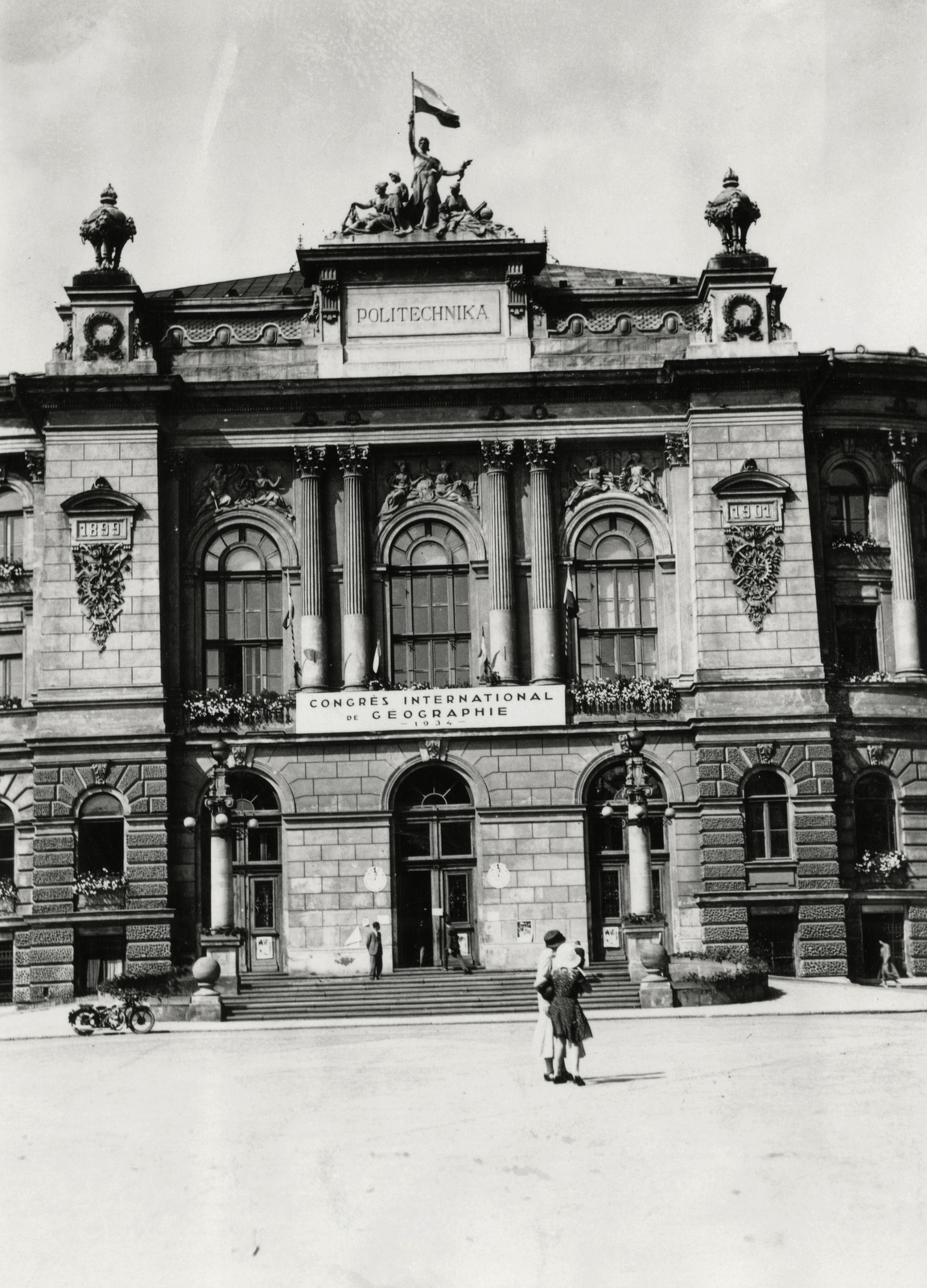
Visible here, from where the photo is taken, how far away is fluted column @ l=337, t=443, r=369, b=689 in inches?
1647

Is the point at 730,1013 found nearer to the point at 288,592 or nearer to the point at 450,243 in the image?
the point at 288,592

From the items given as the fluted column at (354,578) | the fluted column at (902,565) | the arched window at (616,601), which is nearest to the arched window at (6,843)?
the fluted column at (354,578)

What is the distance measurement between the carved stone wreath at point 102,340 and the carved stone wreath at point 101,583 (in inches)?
191

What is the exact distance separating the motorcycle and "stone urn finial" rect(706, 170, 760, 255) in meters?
24.3

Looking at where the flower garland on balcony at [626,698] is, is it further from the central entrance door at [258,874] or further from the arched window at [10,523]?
the arched window at [10,523]

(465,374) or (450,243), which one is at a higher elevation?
(450,243)

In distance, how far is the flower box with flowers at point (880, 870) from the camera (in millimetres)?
41375

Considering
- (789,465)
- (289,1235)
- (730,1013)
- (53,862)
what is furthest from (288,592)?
(289,1235)

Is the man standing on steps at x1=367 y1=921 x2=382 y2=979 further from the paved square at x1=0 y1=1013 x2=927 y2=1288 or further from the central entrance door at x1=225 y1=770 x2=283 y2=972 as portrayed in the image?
the paved square at x1=0 y1=1013 x2=927 y2=1288

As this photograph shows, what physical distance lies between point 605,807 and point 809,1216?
23251mm

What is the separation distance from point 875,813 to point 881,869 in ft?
4.78

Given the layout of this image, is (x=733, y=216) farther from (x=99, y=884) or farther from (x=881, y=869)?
(x=99, y=884)

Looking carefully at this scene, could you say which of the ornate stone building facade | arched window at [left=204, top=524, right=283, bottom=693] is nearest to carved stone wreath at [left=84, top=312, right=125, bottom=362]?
the ornate stone building facade

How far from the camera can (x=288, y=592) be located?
42.5m
